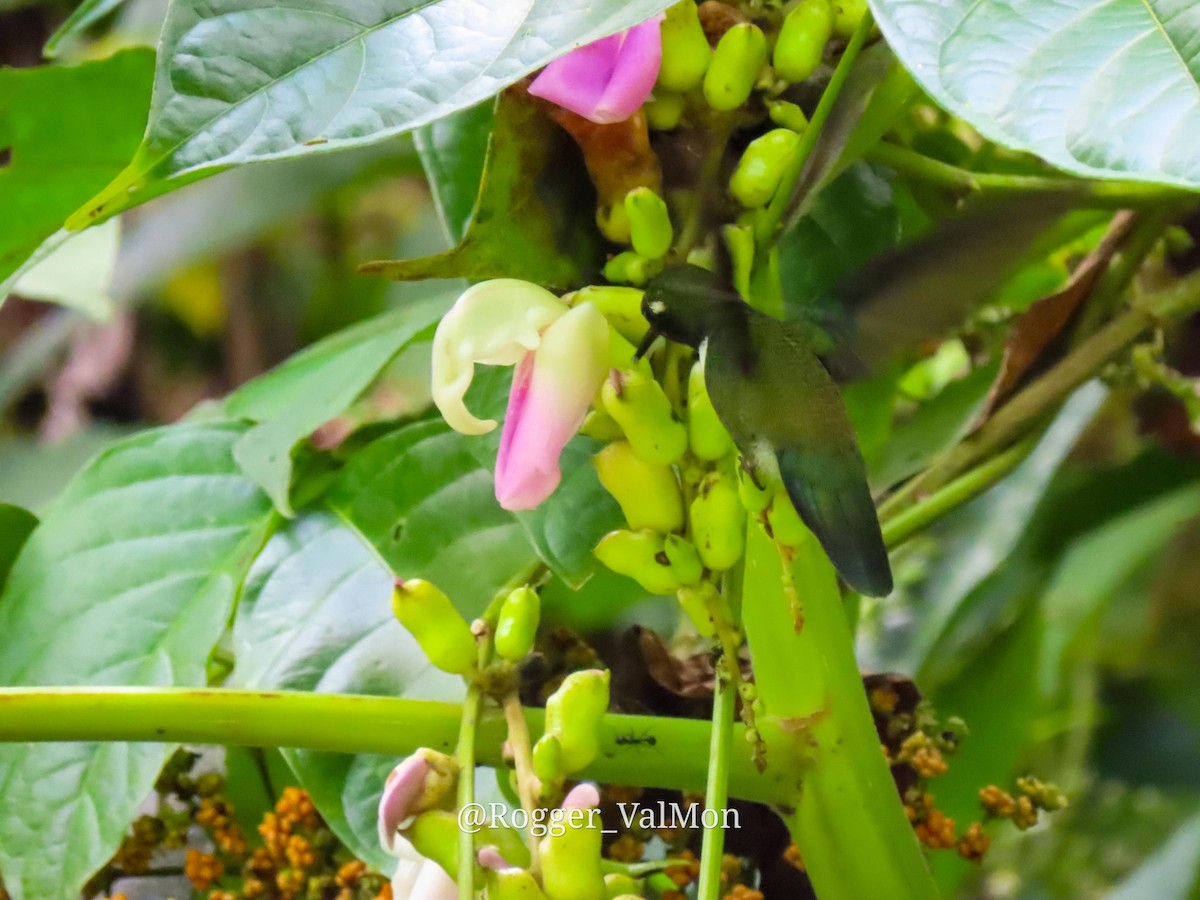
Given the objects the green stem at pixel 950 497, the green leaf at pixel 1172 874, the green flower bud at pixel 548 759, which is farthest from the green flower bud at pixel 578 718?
the green leaf at pixel 1172 874

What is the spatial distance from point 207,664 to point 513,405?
0.71ft

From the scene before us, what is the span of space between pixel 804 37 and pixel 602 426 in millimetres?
132

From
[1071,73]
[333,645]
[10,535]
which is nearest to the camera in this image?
[1071,73]

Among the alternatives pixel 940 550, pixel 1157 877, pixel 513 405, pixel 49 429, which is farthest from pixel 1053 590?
pixel 49 429

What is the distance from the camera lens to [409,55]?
0.31 m

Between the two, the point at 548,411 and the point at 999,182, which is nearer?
the point at 548,411

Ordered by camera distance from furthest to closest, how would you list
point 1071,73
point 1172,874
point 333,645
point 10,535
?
point 1172,874, point 10,535, point 333,645, point 1071,73

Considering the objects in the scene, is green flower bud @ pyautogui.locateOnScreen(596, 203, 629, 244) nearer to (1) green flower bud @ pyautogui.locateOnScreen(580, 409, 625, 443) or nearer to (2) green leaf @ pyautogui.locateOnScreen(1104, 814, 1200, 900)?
(1) green flower bud @ pyautogui.locateOnScreen(580, 409, 625, 443)

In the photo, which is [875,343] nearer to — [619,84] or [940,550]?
[619,84]

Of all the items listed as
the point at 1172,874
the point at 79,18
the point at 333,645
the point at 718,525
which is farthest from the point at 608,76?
the point at 1172,874

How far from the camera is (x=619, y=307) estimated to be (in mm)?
361

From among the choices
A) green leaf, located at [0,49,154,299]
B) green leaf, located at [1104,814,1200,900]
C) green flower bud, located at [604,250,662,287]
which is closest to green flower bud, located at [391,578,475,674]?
green flower bud, located at [604,250,662,287]

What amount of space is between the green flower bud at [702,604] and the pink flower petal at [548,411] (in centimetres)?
5

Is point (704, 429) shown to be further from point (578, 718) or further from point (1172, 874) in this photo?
point (1172, 874)
